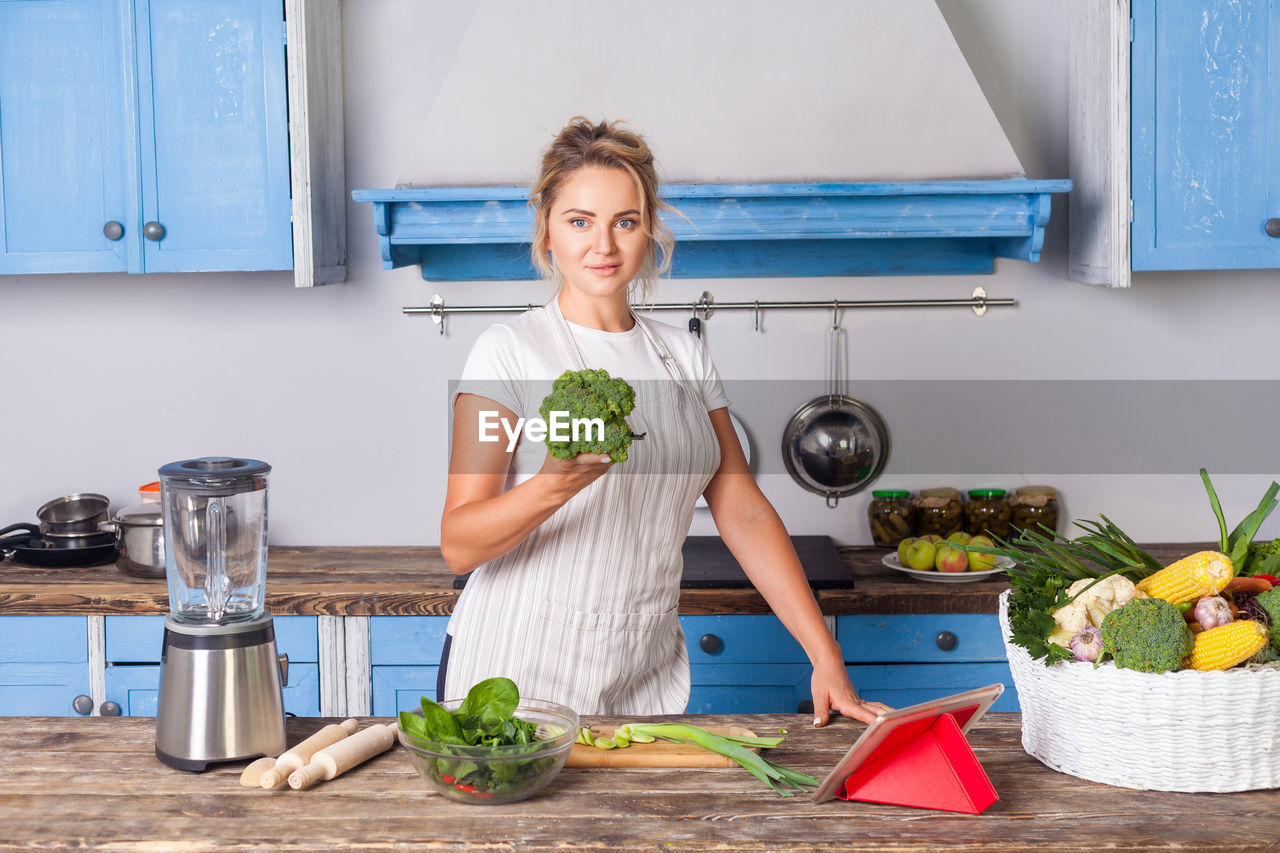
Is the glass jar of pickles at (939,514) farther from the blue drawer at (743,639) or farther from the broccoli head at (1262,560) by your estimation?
the broccoli head at (1262,560)

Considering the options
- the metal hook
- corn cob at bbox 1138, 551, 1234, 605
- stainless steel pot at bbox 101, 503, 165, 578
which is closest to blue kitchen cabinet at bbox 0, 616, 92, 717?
stainless steel pot at bbox 101, 503, 165, 578

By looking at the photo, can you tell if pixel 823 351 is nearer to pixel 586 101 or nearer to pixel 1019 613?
pixel 586 101

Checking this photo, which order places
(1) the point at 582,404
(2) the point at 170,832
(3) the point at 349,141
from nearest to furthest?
1. (2) the point at 170,832
2. (1) the point at 582,404
3. (3) the point at 349,141

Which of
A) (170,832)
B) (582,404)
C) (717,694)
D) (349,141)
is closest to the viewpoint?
(170,832)

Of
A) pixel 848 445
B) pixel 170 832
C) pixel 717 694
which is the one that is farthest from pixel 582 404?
pixel 848 445

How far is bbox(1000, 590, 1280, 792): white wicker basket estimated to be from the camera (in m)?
1.22

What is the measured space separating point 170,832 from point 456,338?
6.55ft

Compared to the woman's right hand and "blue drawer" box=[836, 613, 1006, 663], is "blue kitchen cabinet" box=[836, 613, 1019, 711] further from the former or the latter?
the woman's right hand

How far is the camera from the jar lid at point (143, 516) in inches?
104

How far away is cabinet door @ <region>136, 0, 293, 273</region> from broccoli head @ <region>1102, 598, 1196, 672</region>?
2089mm

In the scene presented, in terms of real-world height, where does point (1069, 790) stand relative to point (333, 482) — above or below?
below

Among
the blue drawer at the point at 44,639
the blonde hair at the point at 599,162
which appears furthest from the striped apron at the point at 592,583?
the blue drawer at the point at 44,639

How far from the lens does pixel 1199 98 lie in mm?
2625

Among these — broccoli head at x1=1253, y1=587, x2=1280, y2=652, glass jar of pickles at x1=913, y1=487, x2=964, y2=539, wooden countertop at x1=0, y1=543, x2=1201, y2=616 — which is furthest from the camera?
glass jar of pickles at x1=913, y1=487, x2=964, y2=539
